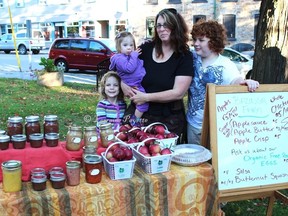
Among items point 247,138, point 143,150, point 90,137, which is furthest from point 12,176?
point 247,138

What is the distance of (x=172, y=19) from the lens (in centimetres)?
303

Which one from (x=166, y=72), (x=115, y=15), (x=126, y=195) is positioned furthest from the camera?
(x=115, y=15)

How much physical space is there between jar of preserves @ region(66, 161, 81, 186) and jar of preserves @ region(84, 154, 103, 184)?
0.18 feet

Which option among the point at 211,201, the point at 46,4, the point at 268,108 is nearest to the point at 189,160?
the point at 211,201

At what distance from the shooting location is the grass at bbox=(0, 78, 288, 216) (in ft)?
25.3

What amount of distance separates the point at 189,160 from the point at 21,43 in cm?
2776

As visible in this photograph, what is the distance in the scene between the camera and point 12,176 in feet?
7.31

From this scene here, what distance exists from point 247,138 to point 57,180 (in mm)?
1447

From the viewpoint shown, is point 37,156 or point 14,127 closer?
point 37,156

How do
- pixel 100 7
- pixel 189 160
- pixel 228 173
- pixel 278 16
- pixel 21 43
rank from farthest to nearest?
1. pixel 100 7
2. pixel 21 43
3. pixel 278 16
4. pixel 228 173
5. pixel 189 160

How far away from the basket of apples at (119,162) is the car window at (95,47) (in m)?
13.6

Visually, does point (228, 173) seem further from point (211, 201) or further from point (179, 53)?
point (179, 53)

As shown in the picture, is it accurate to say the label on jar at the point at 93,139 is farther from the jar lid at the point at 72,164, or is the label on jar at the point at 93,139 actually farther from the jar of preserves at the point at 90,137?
the jar lid at the point at 72,164

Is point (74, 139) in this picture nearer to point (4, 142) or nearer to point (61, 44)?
point (4, 142)
